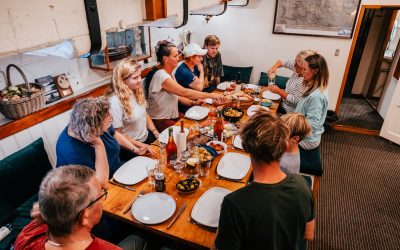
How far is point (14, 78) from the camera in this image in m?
2.20

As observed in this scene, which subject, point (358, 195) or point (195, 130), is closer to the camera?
point (195, 130)

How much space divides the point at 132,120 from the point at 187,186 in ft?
3.40

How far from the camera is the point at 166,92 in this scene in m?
3.05

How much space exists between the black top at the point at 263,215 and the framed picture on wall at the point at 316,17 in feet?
13.0

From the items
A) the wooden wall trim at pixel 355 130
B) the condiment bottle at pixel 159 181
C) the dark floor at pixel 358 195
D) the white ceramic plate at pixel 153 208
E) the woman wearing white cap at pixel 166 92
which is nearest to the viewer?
the white ceramic plate at pixel 153 208

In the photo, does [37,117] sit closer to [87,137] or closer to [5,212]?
[5,212]

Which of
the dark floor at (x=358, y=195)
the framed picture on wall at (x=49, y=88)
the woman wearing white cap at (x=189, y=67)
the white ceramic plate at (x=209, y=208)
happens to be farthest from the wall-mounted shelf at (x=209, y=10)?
the dark floor at (x=358, y=195)

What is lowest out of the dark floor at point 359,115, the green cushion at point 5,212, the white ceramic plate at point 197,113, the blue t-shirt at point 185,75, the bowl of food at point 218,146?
the dark floor at point 359,115

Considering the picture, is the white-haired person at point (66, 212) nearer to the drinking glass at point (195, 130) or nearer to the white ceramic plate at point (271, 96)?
the drinking glass at point (195, 130)

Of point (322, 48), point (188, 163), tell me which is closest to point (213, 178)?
point (188, 163)

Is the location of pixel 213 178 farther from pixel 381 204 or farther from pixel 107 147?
pixel 381 204

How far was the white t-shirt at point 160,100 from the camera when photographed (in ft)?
9.64

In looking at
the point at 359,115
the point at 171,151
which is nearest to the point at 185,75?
the point at 171,151

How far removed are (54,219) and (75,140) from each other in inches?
33.2
